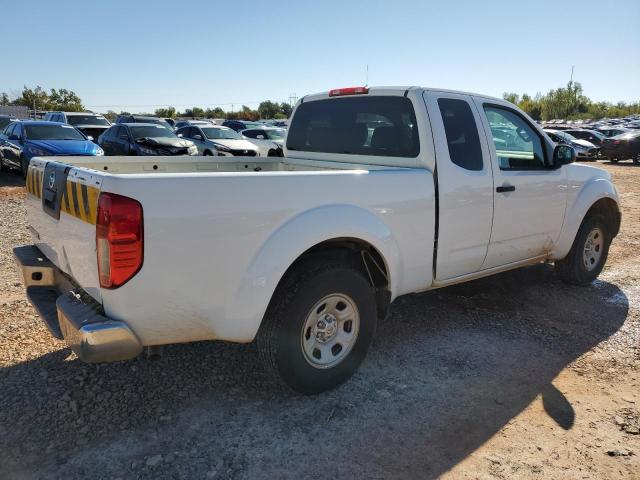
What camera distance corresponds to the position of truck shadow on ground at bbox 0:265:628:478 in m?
2.55

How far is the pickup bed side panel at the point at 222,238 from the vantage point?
2.36m

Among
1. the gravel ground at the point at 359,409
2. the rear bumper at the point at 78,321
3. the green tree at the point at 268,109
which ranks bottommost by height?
the gravel ground at the point at 359,409

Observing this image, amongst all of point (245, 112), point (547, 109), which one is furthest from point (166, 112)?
point (547, 109)

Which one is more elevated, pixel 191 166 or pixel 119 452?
pixel 191 166

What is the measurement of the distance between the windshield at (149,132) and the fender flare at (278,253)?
43.1 feet

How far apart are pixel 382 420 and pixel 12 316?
10.4ft

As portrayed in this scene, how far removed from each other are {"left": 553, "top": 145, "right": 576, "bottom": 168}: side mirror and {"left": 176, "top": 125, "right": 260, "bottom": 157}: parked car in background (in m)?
11.5

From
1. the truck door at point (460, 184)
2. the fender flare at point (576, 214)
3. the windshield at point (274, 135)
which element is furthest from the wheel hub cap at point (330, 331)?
the windshield at point (274, 135)

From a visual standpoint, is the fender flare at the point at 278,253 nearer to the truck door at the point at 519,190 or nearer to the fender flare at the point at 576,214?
the truck door at the point at 519,190

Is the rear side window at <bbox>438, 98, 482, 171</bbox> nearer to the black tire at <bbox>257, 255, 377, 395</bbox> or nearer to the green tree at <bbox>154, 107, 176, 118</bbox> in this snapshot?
the black tire at <bbox>257, 255, 377, 395</bbox>

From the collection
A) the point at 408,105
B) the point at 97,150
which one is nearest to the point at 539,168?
the point at 408,105

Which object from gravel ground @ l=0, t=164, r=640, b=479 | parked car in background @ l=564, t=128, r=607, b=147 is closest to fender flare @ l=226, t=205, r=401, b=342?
gravel ground @ l=0, t=164, r=640, b=479

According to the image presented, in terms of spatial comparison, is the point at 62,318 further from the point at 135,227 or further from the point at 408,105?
the point at 408,105

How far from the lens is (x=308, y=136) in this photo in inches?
182
